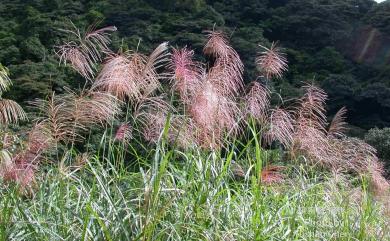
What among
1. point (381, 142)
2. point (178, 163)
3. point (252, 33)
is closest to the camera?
point (178, 163)

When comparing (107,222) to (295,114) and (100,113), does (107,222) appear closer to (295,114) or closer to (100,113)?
(100,113)

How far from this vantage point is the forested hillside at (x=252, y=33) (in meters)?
12.3

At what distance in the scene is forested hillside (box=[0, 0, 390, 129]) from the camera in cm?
1229

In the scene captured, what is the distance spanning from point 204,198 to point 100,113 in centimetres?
63

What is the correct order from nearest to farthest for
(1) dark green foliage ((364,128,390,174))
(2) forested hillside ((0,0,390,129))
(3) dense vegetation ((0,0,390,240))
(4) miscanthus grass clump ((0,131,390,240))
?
(4) miscanthus grass clump ((0,131,390,240)) → (3) dense vegetation ((0,0,390,240)) → (1) dark green foliage ((364,128,390,174)) → (2) forested hillside ((0,0,390,129))

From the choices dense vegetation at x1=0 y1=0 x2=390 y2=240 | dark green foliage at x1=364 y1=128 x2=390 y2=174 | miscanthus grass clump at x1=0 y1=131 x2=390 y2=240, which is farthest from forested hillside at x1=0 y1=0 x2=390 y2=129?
miscanthus grass clump at x1=0 y1=131 x2=390 y2=240

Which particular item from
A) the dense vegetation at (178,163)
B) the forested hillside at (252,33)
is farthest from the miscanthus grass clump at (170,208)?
the forested hillside at (252,33)

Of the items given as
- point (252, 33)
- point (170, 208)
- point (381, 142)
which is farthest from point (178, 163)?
point (252, 33)

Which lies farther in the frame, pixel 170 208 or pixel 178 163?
pixel 178 163

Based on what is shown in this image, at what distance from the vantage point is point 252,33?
14.7m

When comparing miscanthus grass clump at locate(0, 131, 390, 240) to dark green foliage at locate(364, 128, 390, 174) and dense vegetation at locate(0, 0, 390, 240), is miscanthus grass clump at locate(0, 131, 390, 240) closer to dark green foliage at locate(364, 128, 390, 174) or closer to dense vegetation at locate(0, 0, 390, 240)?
dense vegetation at locate(0, 0, 390, 240)

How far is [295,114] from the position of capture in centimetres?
369

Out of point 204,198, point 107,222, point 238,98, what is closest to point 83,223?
point 107,222

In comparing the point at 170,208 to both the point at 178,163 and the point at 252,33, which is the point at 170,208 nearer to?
the point at 178,163
